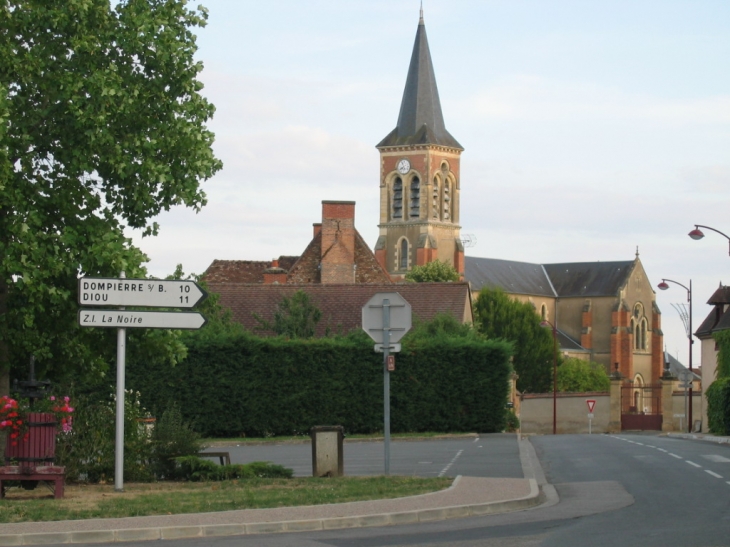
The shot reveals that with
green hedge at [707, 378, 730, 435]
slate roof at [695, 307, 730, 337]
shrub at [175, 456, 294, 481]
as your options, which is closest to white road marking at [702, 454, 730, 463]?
shrub at [175, 456, 294, 481]

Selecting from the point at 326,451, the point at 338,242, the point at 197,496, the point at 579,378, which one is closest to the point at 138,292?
the point at 197,496

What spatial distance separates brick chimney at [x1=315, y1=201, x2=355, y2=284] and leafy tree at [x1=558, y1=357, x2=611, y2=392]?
166 feet

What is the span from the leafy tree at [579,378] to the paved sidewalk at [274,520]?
97908 millimetres

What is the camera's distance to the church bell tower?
135 meters

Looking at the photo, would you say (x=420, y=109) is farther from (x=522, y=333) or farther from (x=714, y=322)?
(x=714, y=322)

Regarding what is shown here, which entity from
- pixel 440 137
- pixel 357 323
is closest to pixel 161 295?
pixel 357 323

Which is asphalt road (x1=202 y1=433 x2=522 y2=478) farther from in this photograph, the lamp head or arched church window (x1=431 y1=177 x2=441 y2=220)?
arched church window (x1=431 y1=177 x2=441 y2=220)

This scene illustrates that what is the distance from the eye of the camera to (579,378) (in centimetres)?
11544

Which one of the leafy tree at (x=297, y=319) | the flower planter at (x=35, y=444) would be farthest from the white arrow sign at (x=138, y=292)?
the leafy tree at (x=297, y=319)

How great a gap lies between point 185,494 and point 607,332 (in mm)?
126689

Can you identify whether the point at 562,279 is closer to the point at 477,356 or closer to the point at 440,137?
the point at 440,137

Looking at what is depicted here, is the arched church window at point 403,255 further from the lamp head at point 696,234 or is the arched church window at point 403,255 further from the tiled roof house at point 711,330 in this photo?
the lamp head at point 696,234

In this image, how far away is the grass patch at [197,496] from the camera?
1395 centimetres

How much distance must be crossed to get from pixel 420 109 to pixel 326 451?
11794 centimetres
